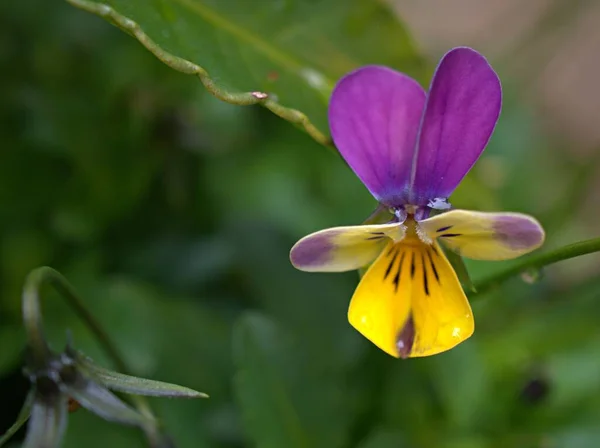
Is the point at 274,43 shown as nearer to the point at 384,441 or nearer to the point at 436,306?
the point at 436,306

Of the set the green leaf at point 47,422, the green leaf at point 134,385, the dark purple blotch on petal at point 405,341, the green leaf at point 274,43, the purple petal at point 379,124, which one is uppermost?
the green leaf at point 274,43

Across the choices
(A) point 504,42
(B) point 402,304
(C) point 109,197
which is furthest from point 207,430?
(A) point 504,42

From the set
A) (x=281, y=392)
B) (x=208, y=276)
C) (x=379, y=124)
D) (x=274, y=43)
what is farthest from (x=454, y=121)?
(x=208, y=276)

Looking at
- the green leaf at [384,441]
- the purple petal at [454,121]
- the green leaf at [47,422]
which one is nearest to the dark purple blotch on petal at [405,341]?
the purple petal at [454,121]

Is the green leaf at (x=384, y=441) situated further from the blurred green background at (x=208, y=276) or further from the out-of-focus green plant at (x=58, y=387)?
the out-of-focus green plant at (x=58, y=387)

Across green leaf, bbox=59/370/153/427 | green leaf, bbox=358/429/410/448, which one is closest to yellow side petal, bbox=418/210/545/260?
green leaf, bbox=59/370/153/427

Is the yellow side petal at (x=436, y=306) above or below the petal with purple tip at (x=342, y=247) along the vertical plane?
below

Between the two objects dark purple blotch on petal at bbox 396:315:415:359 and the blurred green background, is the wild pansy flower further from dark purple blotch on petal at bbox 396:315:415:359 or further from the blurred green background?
the blurred green background
